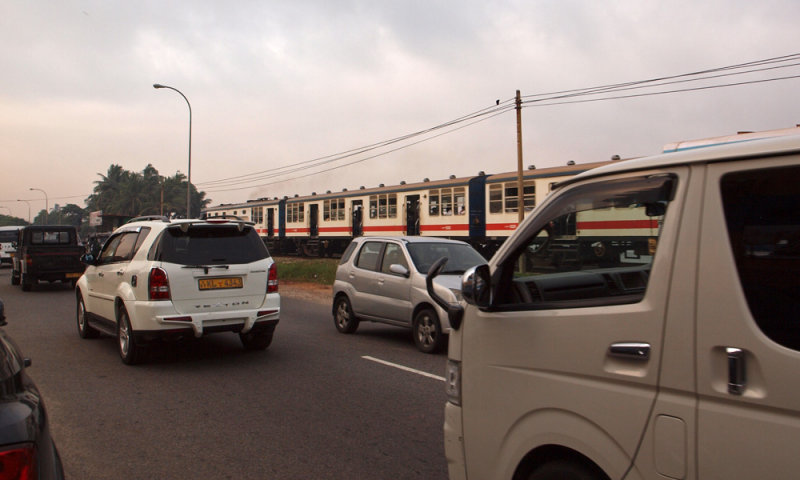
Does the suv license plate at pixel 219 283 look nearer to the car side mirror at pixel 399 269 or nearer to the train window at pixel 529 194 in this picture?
the car side mirror at pixel 399 269

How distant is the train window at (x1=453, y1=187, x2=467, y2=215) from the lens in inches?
978

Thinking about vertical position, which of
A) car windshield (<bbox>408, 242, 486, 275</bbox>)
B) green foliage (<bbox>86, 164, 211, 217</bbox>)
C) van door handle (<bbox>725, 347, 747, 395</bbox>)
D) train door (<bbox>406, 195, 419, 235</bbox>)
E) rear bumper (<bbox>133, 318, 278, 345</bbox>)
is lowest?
rear bumper (<bbox>133, 318, 278, 345</bbox>)

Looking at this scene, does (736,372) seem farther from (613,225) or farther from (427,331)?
(427,331)

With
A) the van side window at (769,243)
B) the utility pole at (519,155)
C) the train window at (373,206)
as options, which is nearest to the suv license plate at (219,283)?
the van side window at (769,243)

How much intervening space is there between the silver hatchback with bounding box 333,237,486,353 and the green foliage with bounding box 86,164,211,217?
255 ft

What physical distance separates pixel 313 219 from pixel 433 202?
10.5 meters

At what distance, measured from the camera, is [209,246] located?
7512 millimetres

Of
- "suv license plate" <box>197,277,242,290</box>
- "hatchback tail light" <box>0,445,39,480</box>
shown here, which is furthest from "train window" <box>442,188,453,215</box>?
"hatchback tail light" <box>0,445,39,480</box>

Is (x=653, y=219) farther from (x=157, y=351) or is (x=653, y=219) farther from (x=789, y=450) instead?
(x=157, y=351)

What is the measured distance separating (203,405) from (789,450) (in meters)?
5.09

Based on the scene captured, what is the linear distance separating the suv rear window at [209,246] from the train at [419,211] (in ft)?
46.9

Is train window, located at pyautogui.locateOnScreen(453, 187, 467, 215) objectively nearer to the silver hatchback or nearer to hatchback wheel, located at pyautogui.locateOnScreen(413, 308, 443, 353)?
the silver hatchback

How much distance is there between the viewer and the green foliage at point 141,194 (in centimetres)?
8712

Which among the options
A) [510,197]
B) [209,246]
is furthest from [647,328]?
[510,197]
